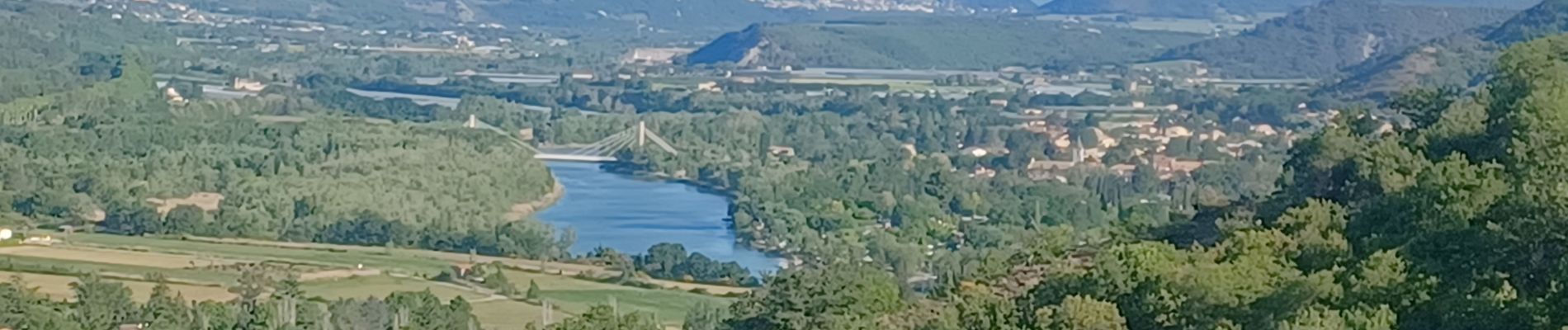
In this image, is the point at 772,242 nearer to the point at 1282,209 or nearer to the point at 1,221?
the point at 1,221

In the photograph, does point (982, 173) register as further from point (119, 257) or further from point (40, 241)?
point (119, 257)

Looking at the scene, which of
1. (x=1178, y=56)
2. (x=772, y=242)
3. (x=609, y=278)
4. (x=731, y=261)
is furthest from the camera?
(x=1178, y=56)

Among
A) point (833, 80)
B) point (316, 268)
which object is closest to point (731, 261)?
point (316, 268)

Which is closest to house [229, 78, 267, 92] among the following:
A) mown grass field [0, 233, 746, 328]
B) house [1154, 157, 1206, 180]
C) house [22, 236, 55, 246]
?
house [1154, 157, 1206, 180]

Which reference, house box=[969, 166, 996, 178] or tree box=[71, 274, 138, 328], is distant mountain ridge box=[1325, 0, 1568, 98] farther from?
tree box=[71, 274, 138, 328]

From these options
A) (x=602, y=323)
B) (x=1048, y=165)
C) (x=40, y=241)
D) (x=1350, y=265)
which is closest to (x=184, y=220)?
(x=40, y=241)
